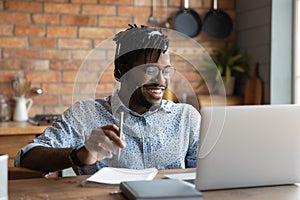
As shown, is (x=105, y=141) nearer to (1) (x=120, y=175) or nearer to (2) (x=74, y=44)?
(1) (x=120, y=175)

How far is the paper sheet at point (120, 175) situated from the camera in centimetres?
150

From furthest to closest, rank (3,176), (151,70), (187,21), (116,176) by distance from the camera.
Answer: (187,21)
(116,176)
(151,70)
(3,176)

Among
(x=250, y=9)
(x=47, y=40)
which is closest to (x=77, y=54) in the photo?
(x=47, y=40)

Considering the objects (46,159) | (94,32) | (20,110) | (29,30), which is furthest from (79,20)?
(46,159)

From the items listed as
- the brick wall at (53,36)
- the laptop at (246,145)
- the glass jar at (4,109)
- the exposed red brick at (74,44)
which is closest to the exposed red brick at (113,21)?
the brick wall at (53,36)

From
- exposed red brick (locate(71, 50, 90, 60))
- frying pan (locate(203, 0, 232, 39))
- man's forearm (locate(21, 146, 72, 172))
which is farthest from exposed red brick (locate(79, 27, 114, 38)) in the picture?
man's forearm (locate(21, 146, 72, 172))

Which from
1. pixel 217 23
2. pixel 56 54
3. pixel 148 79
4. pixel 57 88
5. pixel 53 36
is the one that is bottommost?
pixel 57 88

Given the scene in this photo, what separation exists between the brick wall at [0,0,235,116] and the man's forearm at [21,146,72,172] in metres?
1.67

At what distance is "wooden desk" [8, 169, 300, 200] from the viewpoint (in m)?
1.34

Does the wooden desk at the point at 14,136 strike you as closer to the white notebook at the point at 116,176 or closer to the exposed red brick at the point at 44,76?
the exposed red brick at the point at 44,76

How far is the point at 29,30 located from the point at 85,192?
210cm

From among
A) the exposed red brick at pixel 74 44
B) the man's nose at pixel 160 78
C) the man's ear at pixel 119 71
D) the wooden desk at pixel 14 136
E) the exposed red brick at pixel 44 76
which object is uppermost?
the exposed red brick at pixel 74 44

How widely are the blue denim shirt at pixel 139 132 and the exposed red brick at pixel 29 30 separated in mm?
1647

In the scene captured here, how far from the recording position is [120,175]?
1.56m
